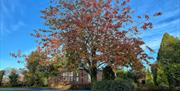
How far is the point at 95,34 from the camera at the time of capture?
43.8 feet

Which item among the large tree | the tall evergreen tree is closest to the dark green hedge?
the large tree

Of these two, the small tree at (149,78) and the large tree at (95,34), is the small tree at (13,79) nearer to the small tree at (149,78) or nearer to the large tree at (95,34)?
the small tree at (149,78)

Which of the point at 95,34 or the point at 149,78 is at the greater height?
the point at 95,34

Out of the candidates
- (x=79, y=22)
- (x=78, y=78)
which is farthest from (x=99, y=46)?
(x=78, y=78)

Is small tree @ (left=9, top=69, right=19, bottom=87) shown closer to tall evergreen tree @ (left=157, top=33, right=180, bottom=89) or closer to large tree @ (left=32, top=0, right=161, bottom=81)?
tall evergreen tree @ (left=157, top=33, right=180, bottom=89)

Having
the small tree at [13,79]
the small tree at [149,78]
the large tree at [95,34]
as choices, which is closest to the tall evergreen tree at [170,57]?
the small tree at [149,78]

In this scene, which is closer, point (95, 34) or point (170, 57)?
point (95, 34)

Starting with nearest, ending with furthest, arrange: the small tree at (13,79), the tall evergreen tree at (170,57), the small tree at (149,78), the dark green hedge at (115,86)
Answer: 1. the dark green hedge at (115,86)
2. the tall evergreen tree at (170,57)
3. the small tree at (149,78)
4. the small tree at (13,79)

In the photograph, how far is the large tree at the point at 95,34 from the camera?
12.9m

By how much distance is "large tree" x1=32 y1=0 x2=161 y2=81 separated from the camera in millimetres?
12891

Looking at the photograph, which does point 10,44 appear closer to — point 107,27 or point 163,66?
point 107,27

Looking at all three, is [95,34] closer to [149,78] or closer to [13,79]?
[149,78]

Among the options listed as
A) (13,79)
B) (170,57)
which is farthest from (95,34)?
(13,79)

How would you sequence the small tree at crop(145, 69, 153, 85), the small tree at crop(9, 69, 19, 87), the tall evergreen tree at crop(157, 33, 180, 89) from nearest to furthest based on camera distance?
1. the tall evergreen tree at crop(157, 33, 180, 89)
2. the small tree at crop(145, 69, 153, 85)
3. the small tree at crop(9, 69, 19, 87)
